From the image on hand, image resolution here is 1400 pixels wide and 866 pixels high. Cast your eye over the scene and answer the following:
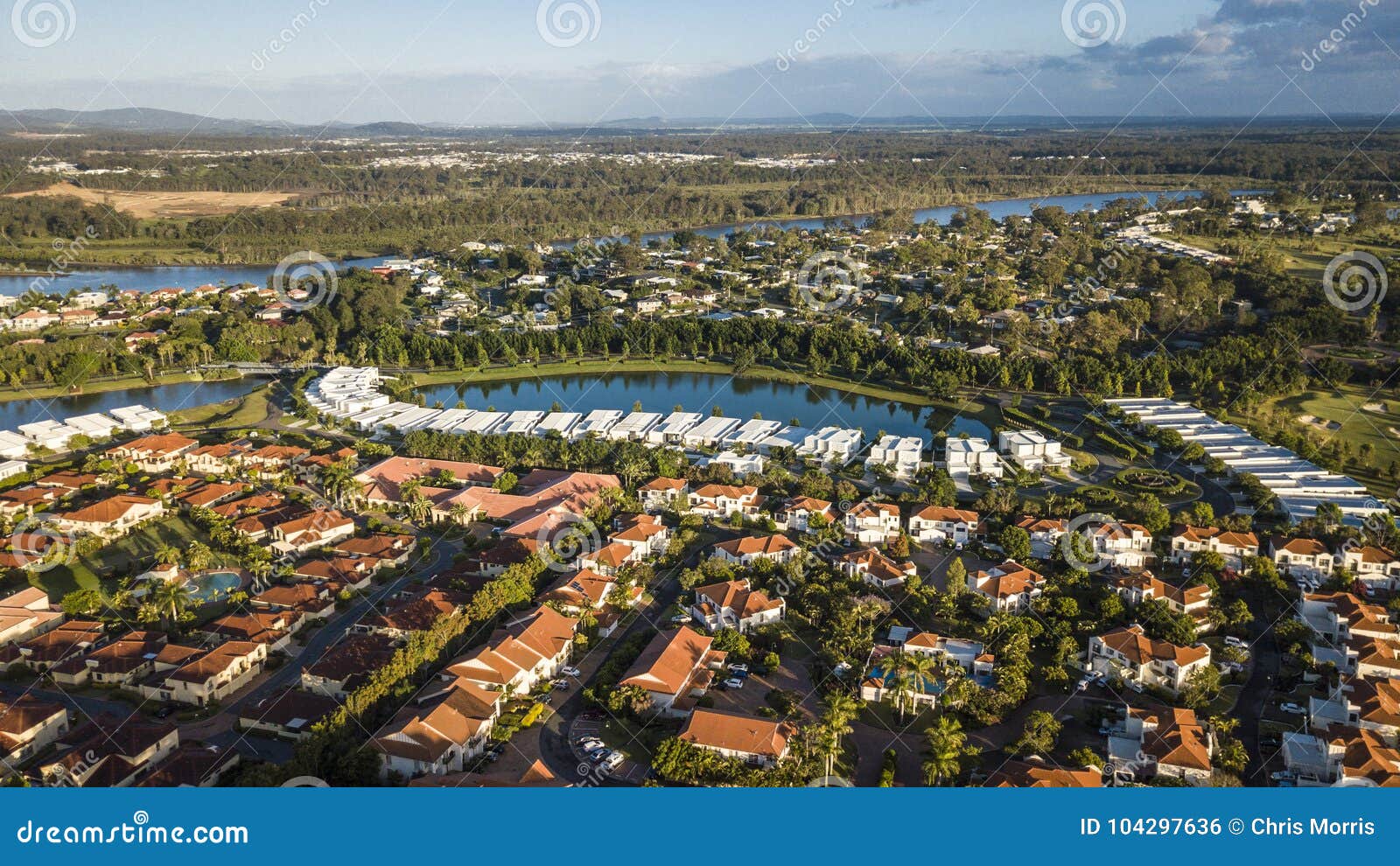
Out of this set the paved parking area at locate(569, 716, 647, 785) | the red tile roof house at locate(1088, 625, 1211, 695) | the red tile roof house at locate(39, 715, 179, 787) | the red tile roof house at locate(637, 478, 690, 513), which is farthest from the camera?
the red tile roof house at locate(637, 478, 690, 513)

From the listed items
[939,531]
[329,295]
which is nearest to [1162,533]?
[939,531]

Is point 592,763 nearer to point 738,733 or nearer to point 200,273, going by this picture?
point 738,733

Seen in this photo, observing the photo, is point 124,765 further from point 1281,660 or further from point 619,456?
point 1281,660

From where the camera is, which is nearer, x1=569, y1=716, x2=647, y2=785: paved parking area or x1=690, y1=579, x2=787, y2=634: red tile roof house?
x1=569, y1=716, x2=647, y2=785: paved parking area

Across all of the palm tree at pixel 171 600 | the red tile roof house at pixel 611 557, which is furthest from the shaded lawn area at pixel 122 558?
the red tile roof house at pixel 611 557

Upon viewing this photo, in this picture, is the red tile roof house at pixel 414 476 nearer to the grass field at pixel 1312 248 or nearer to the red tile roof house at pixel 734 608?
the red tile roof house at pixel 734 608

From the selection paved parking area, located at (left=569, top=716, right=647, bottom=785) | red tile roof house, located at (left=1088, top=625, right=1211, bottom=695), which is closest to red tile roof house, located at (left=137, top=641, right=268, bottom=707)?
paved parking area, located at (left=569, top=716, right=647, bottom=785)

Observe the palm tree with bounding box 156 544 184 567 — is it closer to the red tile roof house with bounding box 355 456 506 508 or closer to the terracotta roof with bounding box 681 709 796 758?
the red tile roof house with bounding box 355 456 506 508
